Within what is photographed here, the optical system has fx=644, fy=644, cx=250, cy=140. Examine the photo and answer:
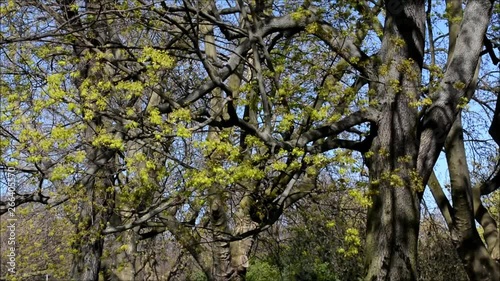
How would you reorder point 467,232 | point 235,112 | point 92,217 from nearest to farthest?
1. point 235,112
2. point 92,217
3. point 467,232

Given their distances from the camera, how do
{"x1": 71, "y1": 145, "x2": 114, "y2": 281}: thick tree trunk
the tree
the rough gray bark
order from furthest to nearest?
the rough gray bark < {"x1": 71, "y1": 145, "x2": 114, "y2": 281}: thick tree trunk < the tree

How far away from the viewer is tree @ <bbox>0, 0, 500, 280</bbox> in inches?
293

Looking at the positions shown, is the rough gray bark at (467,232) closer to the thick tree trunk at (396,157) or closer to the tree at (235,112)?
the tree at (235,112)

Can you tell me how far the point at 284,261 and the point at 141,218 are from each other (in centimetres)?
565

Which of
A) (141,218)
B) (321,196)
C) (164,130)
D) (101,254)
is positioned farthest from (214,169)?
(101,254)

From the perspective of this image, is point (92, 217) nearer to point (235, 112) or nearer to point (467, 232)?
point (235, 112)

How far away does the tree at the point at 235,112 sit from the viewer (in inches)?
293

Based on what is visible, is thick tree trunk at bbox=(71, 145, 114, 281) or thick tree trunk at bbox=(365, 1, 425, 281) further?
thick tree trunk at bbox=(71, 145, 114, 281)

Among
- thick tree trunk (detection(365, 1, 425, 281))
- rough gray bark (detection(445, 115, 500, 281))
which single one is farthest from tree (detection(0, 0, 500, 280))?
rough gray bark (detection(445, 115, 500, 281))

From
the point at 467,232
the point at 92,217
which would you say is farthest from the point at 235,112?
the point at 467,232

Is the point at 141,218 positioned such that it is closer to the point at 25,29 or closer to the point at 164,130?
the point at 164,130

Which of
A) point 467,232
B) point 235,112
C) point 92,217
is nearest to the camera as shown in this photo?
point 235,112

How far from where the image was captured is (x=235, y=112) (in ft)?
24.7

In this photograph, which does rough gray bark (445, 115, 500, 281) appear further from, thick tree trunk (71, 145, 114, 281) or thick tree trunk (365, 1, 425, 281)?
thick tree trunk (71, 145, 114, 281)
